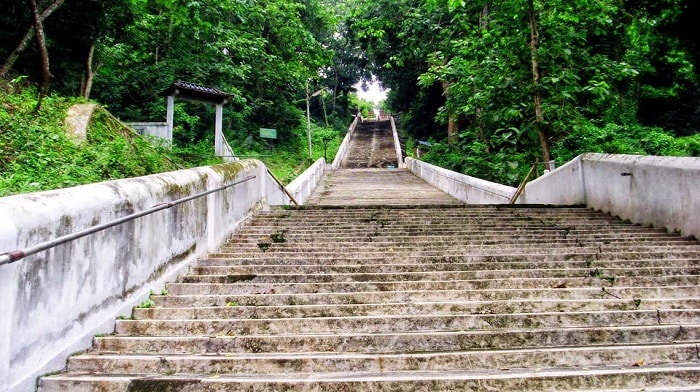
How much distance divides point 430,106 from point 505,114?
22.1 metres

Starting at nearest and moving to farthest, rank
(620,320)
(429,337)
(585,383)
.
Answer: (585,383) → (429,337) → (620,320)

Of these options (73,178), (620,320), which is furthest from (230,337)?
(73,178)

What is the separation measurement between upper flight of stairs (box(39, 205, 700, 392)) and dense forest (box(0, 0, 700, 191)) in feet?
10.7

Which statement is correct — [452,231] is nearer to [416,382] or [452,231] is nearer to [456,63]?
[416,382]

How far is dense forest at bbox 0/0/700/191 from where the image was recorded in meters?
8.70

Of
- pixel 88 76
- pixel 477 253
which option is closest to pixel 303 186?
pixel 88 76

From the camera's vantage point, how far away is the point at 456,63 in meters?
10.8

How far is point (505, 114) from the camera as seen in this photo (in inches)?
339

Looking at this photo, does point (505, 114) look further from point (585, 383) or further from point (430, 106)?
point (430, 106)

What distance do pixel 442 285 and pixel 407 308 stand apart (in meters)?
0.66

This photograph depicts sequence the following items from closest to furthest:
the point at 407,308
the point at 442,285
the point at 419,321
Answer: the point at 419,321 → the point at 407,308 → the point at 442,285

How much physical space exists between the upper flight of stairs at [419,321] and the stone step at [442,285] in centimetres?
1

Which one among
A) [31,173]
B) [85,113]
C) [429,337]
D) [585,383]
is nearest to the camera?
[585,383]

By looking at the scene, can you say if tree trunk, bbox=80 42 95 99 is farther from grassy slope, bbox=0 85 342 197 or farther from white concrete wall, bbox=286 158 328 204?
white concrete wall, bbox=286 158 328 204
